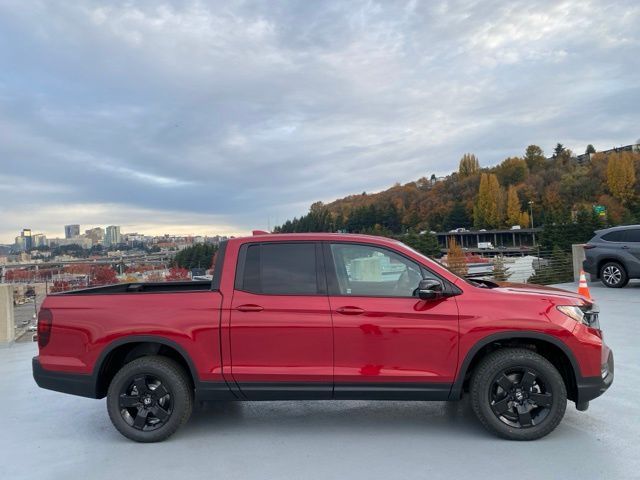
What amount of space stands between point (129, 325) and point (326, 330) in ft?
5.35

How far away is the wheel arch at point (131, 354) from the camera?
4.08 m

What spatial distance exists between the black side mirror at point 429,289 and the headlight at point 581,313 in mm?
959

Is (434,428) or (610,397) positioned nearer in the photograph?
(434,428)

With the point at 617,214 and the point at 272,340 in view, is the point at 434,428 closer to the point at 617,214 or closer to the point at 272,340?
the point at 272,340

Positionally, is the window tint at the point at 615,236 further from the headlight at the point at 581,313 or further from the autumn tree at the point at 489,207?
the autumn tree at the point at 489,207

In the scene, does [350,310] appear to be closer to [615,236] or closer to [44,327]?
[44,327]

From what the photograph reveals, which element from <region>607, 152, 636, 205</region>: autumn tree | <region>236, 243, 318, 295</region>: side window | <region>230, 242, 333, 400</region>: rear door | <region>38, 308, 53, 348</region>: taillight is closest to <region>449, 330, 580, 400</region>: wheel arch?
<region>230, 242, 333, 400</region>: rear door

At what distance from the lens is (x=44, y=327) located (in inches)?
168

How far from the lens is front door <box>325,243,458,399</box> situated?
3926 millimetres

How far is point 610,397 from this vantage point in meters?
4.89

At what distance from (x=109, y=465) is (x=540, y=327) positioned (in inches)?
135

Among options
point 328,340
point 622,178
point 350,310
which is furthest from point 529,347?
point 622,178

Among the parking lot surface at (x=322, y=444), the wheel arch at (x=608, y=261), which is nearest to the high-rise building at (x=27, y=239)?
the parking lot surface at (x=322, y=444)

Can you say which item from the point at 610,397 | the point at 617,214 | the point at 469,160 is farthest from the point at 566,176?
the point at 610,397
